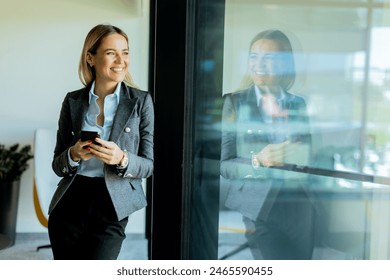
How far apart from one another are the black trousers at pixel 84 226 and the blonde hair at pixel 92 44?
222 millimetres

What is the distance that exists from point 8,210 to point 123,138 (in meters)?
0.33

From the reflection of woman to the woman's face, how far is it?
0.25 metres

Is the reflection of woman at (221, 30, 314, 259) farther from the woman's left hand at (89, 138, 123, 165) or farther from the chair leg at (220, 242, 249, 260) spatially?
the woman's left hand at (89, 138, 123, 165)

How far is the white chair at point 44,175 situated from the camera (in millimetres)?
936

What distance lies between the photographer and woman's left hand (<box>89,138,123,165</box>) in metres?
0.91

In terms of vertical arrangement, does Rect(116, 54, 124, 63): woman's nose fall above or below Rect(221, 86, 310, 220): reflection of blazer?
above

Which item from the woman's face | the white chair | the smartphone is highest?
the woman's face

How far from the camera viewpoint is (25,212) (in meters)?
0.99

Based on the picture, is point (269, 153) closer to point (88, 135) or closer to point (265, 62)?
point (265, 62)

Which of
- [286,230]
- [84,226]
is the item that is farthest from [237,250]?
[84,226]

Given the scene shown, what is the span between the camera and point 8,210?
3.25 ft

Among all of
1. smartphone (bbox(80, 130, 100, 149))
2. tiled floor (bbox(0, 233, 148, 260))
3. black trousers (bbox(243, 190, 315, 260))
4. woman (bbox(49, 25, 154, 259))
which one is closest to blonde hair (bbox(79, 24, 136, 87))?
woman (bbox(49, 25, 154, 259))

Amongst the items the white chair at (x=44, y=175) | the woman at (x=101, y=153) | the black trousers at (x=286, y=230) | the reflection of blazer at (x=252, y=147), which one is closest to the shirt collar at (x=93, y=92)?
the woman at (x=101, y=153)
